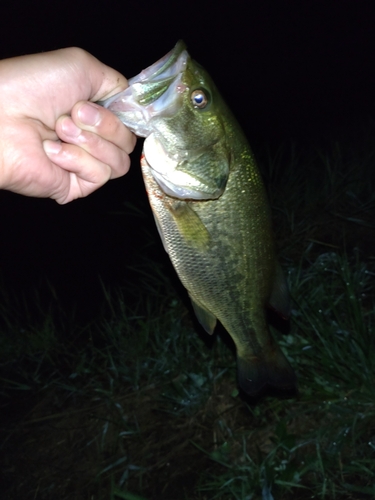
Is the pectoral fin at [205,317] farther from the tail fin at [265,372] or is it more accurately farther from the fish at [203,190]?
the tail fin at [265,372]

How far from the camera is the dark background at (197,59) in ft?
22.2

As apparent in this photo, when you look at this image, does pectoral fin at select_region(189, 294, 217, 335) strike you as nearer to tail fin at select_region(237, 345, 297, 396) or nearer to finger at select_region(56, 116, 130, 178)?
tail fin at select_region(237, 345, 297, 396)

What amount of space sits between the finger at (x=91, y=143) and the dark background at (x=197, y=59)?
345cm

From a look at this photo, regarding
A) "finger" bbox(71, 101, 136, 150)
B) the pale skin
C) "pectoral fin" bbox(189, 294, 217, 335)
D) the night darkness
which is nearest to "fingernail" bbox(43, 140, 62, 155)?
the pale skin

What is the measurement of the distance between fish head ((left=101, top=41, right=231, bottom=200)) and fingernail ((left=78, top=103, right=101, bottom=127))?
0.06 metres

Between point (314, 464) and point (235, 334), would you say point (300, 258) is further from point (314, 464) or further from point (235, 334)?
point (235, 334)

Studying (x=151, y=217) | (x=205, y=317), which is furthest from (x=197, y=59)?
(x=205, y=317)

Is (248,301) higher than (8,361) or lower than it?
higher

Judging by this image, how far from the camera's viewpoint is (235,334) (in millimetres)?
2643

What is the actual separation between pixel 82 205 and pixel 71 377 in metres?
3.26

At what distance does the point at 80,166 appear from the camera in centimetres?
208

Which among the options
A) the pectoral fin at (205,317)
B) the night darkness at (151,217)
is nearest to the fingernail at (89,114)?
the pectoral fin at (205,317)

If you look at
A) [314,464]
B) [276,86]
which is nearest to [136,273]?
[314,464]

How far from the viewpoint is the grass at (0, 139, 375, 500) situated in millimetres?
3416
